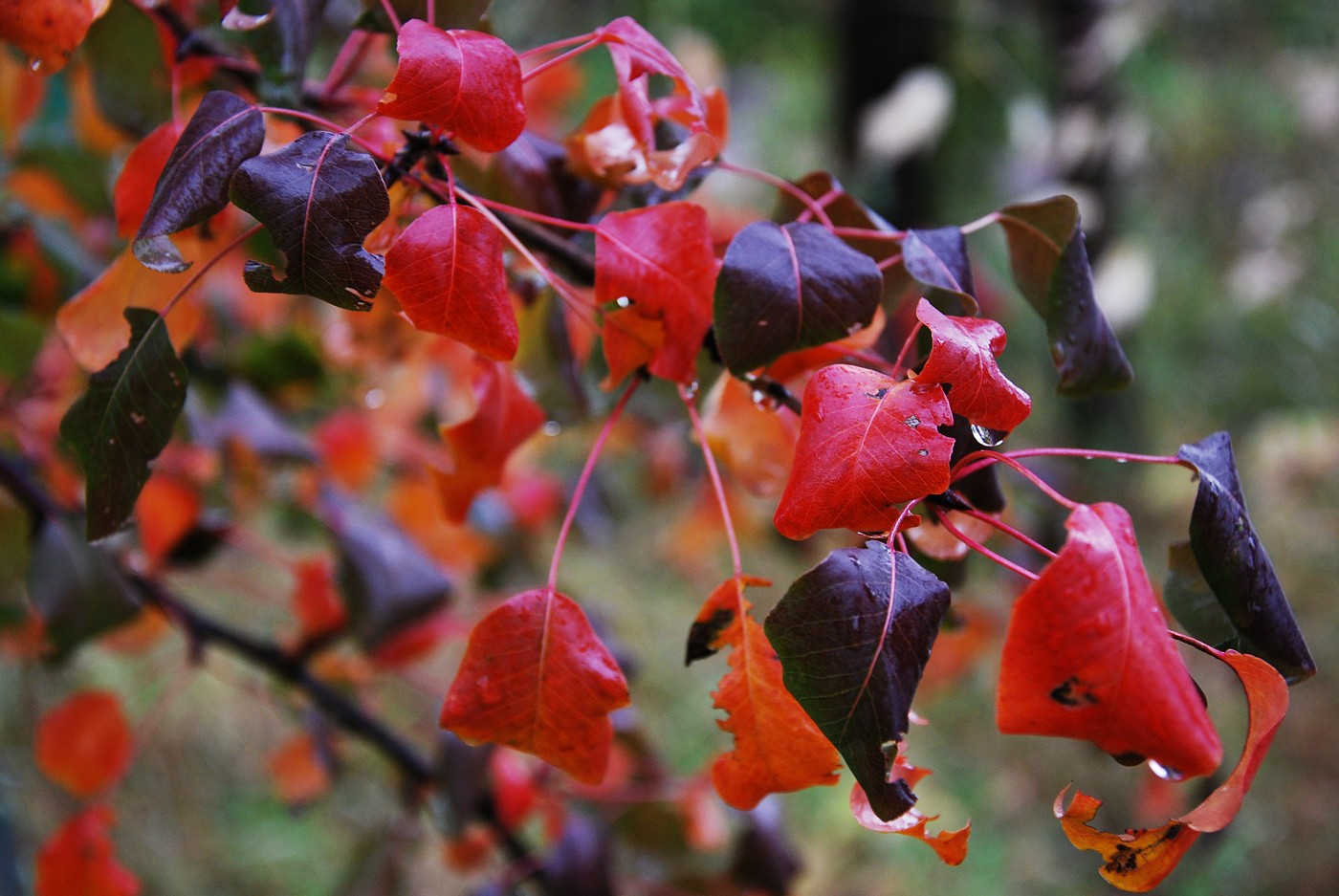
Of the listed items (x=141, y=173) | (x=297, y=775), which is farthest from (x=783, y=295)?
(x=297, y=775)

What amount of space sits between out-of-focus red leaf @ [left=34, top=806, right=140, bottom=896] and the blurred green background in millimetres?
612

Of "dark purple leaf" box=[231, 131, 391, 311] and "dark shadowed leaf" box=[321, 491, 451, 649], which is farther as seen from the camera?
"dark shadowed leaf" box=[321, 491, 451, 649]

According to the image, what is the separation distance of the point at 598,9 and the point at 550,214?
198 centimetres

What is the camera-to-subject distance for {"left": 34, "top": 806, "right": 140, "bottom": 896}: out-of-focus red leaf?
1.72 ft

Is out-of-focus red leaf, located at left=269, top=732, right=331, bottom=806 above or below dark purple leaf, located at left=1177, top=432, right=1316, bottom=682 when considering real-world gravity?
below

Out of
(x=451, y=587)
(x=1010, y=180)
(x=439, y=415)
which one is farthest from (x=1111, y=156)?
(x=451, y=587)

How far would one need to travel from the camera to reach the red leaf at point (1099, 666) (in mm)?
220

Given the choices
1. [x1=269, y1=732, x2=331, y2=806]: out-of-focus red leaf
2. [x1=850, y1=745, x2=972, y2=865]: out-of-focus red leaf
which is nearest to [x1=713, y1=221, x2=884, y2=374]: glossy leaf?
[x1=850, y1=745, x2=972, y2=865]: out-of-focus red leaf

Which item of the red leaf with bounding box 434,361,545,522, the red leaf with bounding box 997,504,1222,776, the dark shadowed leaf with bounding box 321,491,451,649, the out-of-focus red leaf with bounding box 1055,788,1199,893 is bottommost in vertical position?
the dark shadowed leaf with bounding box 321,491,451,649

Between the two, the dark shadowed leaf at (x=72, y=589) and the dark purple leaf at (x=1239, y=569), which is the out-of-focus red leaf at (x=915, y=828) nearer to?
the dark purple leaf at (x=1239, y=569)

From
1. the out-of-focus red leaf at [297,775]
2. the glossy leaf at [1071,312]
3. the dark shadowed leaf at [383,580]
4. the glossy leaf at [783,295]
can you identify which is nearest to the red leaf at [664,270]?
the glossy leaf at [783,295]

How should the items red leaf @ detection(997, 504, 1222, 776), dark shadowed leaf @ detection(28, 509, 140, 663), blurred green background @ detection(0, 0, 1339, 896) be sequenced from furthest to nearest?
1. blurred green background @ detection(0, 0, 1339, 896)
2. dark shadowed leaf @ detection(28, 509, 140, 663)
3. red leaf @ detection(997, 504, 1222, 776)

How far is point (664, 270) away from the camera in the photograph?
309 mm

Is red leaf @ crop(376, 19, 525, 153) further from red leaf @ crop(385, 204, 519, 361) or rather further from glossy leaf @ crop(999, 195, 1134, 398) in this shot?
glossy leaf @ crop(999, 195, 1134, 398)
